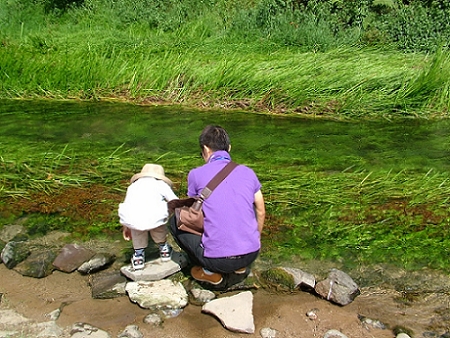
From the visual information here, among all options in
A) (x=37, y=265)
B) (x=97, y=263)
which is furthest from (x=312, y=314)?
(x=37, y=265)

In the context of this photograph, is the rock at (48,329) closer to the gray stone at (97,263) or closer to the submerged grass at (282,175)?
the gray stone at (97,263)

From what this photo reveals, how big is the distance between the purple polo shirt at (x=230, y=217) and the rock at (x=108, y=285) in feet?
1.82

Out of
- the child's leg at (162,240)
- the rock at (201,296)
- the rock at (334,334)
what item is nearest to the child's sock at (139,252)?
the child's leg at (162,240)

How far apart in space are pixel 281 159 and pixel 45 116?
2.91 m

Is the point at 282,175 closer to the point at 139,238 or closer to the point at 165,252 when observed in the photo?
the point at 165,252

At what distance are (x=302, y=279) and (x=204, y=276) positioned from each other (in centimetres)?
56

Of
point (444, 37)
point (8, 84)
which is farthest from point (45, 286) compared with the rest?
point (444, 37)

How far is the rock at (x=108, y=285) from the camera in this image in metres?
3.22

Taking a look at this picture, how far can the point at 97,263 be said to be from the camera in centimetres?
352

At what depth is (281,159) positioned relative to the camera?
528cm

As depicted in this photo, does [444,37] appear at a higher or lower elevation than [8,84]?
higher

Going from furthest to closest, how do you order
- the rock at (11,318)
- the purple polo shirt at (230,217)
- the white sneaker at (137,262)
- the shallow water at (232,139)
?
the shallow water at (232,139) → the white sneaker at (137,262) → the purple polo shirt at (230,217) → the rock at (11,318)

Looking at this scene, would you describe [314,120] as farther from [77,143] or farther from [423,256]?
[423,256]

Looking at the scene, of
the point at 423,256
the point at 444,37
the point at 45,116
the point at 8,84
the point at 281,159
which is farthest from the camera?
the point at 444,37
